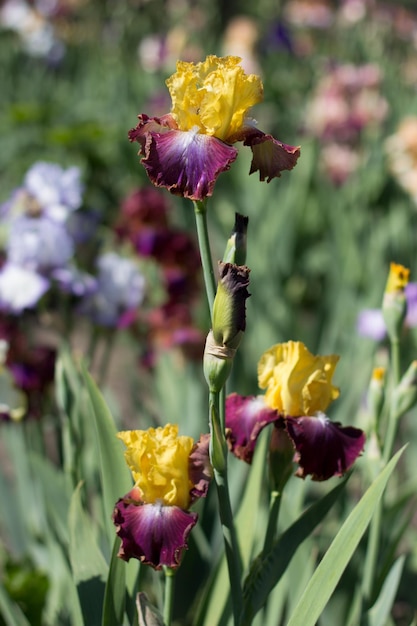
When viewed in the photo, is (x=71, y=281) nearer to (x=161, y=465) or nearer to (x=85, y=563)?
(x=85, y=563)

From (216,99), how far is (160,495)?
1.23ft

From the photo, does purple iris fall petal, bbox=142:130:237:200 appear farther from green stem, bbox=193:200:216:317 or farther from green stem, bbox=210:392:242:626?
green stem, bbox=210:392:242:626

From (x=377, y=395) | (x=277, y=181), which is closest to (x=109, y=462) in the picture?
(x=377, y=395)

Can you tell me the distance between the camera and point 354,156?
3307mm

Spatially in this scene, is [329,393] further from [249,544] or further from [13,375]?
[13,375]

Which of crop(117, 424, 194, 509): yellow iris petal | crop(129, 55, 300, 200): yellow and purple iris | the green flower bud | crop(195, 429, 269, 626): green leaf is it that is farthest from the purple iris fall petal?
crop(195, 429, 269, 626): green leaf

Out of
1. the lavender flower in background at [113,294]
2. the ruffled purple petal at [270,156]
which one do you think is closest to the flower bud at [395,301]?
the ruffled purple petal at [270,156]

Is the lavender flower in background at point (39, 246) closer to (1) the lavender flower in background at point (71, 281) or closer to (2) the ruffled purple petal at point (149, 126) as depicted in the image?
(1) the lavender flower in background at point (71, 281)

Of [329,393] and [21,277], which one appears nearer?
[329,393]

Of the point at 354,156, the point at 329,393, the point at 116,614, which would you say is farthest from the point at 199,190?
the point at 354,156

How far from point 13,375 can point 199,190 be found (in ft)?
2.84

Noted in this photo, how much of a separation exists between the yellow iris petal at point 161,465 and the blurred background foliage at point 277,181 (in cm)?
46

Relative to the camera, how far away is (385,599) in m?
0.96

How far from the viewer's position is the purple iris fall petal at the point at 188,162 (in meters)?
0.66
